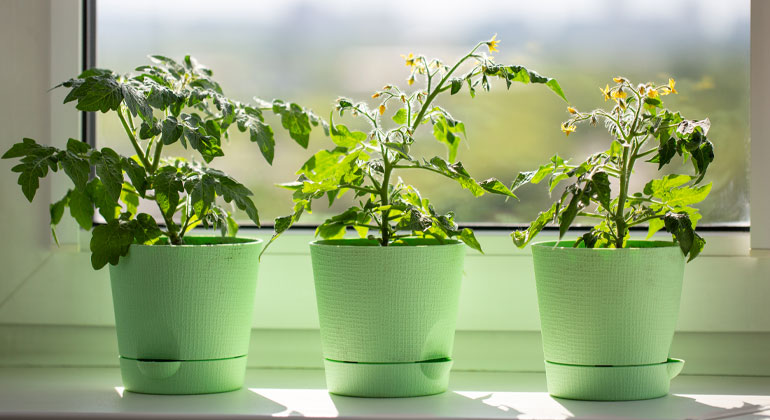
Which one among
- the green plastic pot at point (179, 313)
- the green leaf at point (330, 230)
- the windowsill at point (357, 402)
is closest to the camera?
the windowsill at point (357, 402)

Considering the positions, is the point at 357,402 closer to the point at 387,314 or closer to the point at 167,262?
the point at 387,314

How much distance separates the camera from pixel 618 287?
1.05 metres

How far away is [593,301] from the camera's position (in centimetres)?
105

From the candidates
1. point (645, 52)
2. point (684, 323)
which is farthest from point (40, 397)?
point (645, 52)

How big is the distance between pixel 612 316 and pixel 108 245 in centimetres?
72

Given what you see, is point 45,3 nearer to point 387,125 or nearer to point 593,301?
point 387,125

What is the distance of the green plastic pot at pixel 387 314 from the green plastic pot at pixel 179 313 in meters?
0.14

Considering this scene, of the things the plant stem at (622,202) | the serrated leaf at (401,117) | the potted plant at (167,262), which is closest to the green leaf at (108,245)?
the potted plant at (167,262)

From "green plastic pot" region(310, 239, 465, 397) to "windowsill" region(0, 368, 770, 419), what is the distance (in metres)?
0.03

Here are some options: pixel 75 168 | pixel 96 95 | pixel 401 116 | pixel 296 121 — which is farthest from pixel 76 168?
pixel 401 116

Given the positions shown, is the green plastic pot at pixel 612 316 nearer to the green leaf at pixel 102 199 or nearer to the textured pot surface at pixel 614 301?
the textured pot surface at pixel 614 301

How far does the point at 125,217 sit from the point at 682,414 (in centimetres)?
84

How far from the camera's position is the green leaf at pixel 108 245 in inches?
43.1

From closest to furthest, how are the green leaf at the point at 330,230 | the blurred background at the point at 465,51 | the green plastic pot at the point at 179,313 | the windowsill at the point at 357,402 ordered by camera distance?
1. the windowsill at the point at 357,402
2. the green plastic pot at the point at 179,313
3. the green leaf at the point at 330,230
4. the blurred background at the point at 465,51
